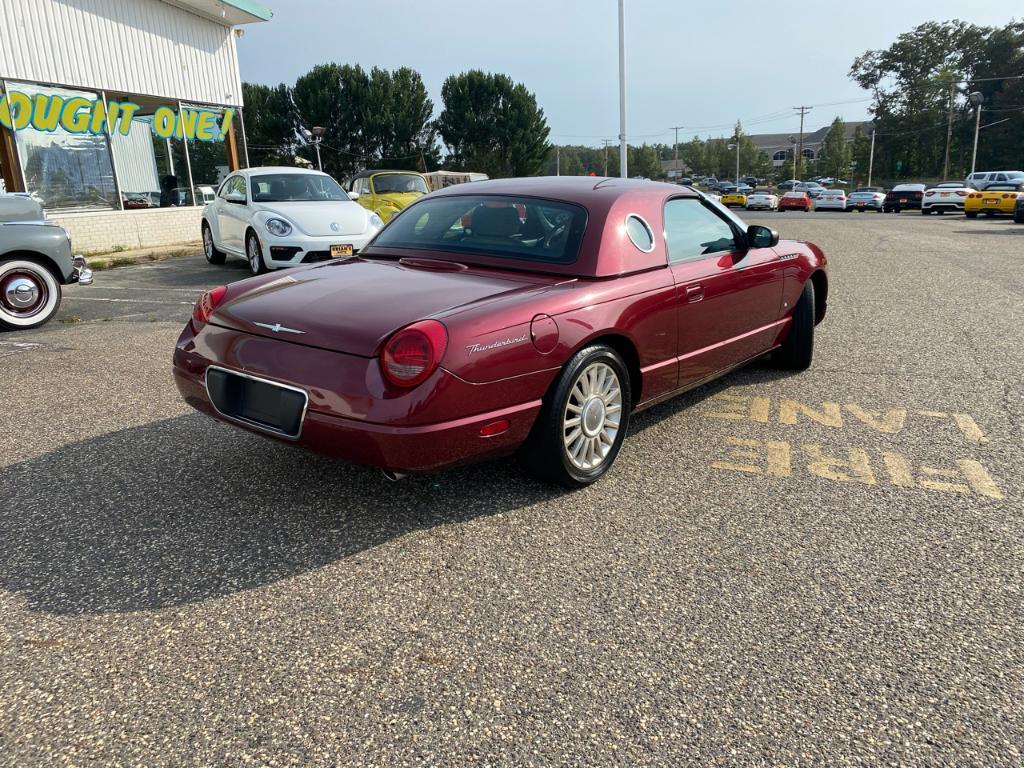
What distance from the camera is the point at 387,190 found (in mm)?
15992

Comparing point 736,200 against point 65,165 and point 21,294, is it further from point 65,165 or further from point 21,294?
point 21,294

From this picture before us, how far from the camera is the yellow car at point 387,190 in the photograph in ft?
50.7

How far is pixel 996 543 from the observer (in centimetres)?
312

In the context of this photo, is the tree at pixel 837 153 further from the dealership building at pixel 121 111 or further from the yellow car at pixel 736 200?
the dealership building at pixel 121 111

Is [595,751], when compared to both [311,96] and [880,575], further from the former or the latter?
[311,96]

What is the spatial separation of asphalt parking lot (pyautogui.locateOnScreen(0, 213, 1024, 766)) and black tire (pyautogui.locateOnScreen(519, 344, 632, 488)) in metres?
0.14

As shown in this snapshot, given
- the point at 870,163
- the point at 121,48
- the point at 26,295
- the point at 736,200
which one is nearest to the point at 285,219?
the point at 26,295

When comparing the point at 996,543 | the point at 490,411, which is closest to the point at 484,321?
the point at 490,411

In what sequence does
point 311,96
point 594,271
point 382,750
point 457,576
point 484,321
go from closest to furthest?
point 382,750, point 457,576, point 484,321, point 594,271, point 311,96

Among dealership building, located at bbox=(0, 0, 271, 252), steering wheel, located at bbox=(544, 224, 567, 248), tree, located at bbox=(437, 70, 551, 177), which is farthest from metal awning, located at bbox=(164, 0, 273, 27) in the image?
tree, located at bbox=(437, 70, 551, 177)

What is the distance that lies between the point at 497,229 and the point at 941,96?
90944 millimetres

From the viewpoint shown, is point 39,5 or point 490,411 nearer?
point 490,411

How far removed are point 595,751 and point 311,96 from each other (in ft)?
187

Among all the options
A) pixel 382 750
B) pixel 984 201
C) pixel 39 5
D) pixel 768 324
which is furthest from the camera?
pixel 984 201
